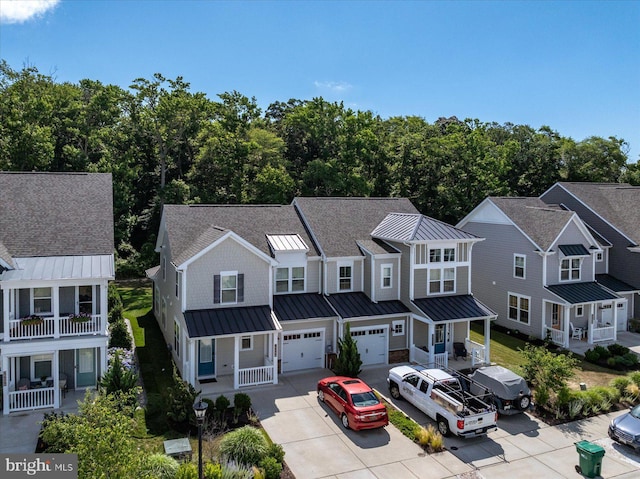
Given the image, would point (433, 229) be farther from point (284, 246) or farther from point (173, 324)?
point (173, 324)

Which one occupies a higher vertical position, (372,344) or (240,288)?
(240,288)

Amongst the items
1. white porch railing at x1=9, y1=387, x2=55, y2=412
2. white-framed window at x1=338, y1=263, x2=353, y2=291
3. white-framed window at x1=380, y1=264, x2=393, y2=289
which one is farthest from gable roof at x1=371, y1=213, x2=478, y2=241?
white porch railing at x1=9, y1=387, x2=55, y2=412

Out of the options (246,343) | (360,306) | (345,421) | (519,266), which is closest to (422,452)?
(345,421)

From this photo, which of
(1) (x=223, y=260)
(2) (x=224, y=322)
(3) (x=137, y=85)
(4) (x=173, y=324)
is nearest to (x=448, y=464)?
(2) (x=224, y=322)

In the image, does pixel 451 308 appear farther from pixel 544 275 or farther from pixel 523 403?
pixel 544 275

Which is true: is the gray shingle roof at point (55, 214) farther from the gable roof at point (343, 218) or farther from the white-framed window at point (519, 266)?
the white-framed window at point (519, 266)

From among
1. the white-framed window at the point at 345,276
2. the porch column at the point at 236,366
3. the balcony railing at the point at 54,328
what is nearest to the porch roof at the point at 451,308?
the white-framed window at the point at 345,276
